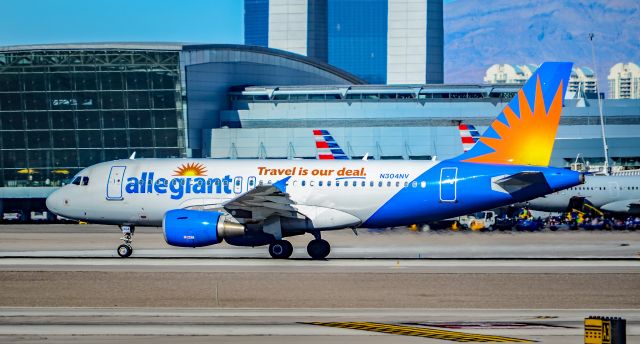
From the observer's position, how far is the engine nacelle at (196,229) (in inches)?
1690

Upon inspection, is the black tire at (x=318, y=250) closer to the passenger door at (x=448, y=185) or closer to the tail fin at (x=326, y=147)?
the passenger door at (x=448, y=185)

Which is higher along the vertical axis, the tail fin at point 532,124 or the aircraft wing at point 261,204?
the tail fin at point 532,124

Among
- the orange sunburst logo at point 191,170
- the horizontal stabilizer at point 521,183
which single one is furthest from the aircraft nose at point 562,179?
the orange sunburst logo at point 191,170

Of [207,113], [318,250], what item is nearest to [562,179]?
[318,250]

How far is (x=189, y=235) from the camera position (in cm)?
4294

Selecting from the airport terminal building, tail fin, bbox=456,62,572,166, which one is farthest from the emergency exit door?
the airport terminal building

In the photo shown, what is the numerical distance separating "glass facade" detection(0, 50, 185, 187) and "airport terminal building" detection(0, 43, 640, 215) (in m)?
0.09

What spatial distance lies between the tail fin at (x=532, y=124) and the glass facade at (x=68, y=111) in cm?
5678

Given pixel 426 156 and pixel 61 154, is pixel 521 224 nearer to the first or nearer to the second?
pixel 426 156

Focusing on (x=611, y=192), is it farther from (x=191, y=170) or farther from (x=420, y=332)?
(x=420, y=332)

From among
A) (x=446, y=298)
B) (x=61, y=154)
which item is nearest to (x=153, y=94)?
(x=61, y=154)

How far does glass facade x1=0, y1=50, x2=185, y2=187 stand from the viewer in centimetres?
9769

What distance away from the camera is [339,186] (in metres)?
45.6

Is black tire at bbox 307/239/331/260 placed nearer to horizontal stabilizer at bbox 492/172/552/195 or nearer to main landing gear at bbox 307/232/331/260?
main landing gear at bbox 307/232/331/260
